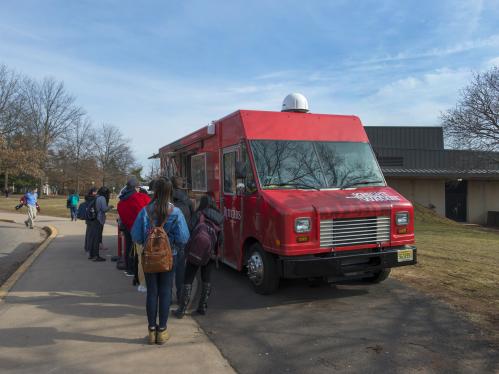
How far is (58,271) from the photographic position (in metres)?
8.22

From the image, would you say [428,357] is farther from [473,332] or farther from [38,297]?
[38,297]

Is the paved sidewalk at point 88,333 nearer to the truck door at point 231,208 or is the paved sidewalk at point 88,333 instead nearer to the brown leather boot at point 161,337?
the brown leather boot at point 161,337

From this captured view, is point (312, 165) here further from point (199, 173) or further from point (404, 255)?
point (199, 173)

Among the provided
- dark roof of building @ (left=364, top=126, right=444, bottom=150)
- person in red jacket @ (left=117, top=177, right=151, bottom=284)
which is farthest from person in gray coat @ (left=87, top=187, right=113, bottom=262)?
dark roof of building @ (left=364, top=126, right=444, bottom=150)

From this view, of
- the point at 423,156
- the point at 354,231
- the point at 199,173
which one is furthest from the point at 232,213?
the point at 423,156

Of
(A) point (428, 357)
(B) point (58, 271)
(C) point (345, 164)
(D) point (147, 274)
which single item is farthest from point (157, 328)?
(B) point (58, 271)

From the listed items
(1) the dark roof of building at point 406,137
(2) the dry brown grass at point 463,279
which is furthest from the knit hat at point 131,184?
(1) the dark roof of building at point 406,137

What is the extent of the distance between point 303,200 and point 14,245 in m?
10.2

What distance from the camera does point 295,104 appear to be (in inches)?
300

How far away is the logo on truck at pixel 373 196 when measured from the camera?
625cm

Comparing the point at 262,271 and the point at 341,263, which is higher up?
the point at 341,263

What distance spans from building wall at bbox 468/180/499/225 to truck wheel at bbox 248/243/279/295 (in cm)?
2899

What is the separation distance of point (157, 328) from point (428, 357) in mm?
2649

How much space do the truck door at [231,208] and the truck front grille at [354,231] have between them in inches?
60.4
